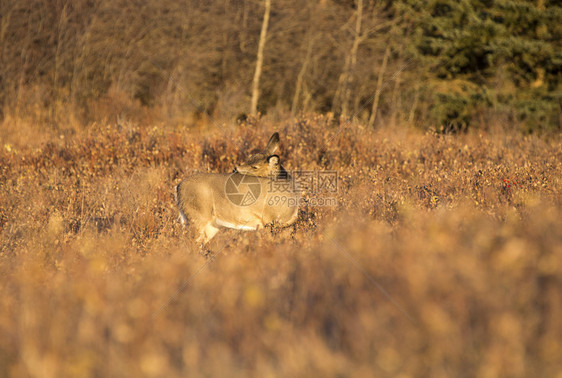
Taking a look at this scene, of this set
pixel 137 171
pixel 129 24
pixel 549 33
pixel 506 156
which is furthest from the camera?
pixel 549 33

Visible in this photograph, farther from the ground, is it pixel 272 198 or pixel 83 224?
pixel 272 198

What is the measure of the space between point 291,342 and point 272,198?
12.2 feet

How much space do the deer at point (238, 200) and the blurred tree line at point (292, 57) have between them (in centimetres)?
878

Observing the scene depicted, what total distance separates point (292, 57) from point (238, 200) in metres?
16.7

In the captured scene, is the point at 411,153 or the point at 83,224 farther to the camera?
the point at 411,153

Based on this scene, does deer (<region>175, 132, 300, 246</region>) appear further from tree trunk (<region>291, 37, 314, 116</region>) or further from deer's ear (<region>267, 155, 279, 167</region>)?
tree trunk (<region>291, 37, 314, 116</region>)

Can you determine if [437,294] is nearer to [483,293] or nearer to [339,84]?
[483,293]

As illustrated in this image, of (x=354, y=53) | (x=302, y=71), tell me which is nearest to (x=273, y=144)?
(x=302, y=71)

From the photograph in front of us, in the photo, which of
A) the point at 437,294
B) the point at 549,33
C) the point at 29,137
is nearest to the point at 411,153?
the point at 437,294

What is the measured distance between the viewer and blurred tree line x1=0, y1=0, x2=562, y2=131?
15.3m

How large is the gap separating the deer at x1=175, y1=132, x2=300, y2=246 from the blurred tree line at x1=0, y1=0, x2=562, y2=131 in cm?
878

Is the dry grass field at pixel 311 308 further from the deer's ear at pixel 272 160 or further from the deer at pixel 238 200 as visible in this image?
the deer's ear at pixel 272 160

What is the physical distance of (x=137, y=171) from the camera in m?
8.51

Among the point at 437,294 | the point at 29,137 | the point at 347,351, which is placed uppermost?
the point at 437,294
